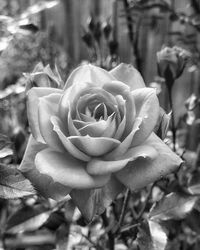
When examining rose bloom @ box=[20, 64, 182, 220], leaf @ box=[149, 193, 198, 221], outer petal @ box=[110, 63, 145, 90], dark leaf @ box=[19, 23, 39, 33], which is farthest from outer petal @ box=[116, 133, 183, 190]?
dark leaf @ box=[19, 23, 39, 33]

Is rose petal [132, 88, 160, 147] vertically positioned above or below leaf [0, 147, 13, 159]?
above

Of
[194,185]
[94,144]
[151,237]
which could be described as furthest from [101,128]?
[194,185]

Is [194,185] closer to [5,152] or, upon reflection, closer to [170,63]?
[170,63]

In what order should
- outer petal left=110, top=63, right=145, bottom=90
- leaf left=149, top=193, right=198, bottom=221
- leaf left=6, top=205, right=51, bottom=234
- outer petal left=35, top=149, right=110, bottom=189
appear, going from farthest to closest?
leaf left=6, top=205, right=51, bottom=234 < leaf left=149, top=193, right=198, bottom=221 < outer petal left=110, top=63, right=145, bottom=90 < outer petal left=35, top=149, right=110, bottom=189

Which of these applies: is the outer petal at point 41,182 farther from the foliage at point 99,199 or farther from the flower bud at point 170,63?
the flower bud at point 170,63

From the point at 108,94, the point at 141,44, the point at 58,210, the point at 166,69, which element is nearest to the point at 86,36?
the point at 166,69

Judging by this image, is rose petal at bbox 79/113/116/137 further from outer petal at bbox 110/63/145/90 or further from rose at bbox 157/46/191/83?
rose at bbox 157/46/191/83

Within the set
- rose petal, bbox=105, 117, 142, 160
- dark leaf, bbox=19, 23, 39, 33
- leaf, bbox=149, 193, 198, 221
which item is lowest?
leaf, bbox=149, 193, 198, 221
